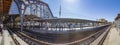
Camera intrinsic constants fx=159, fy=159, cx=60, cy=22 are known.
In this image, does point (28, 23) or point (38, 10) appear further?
point (38, 10)

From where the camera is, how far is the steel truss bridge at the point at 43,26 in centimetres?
1653

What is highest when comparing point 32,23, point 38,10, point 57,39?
point 38,10

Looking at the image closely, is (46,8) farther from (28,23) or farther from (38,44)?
(38,44)

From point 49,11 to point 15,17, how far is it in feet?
84.9

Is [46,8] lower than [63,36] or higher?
higher

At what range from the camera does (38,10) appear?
61.0 metres

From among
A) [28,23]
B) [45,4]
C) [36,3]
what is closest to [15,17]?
[28,23]

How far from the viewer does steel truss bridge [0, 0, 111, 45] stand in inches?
651

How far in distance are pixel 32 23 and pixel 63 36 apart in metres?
17.2

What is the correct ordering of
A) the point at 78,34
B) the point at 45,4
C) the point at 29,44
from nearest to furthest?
the point at 29,44 → the point at 78,34 → the point at 45,4

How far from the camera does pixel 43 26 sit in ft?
139

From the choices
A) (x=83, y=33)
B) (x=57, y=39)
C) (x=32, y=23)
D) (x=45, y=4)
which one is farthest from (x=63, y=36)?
(x=45, y=4)

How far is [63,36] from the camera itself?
29438 millimetres

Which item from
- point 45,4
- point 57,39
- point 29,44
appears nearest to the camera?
point 29,44
